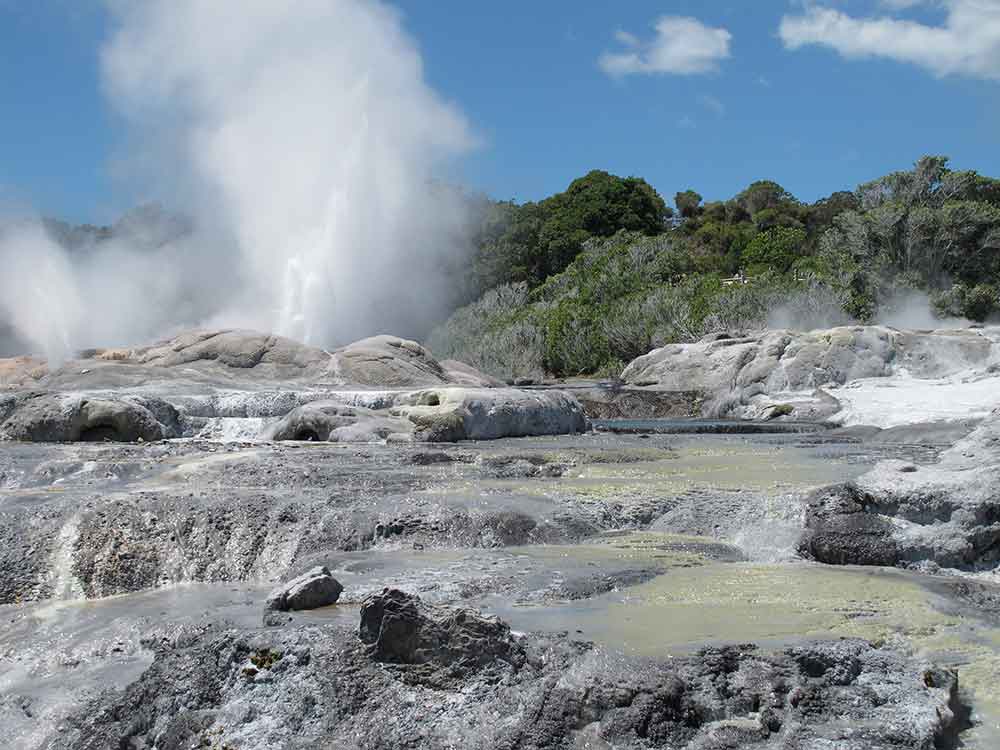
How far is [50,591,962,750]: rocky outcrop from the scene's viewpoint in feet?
14.3

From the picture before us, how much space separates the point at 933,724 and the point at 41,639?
495 centimetres

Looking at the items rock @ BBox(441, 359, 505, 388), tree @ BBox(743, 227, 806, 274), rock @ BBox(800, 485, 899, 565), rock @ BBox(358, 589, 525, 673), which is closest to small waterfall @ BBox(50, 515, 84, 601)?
rock @ BBox(358, 589, 525, 673)

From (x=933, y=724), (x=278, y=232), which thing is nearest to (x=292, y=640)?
(x=933, y=724)

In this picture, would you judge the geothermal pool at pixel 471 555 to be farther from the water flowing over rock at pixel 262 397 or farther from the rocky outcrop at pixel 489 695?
the water flowing over rock at pixel 262 397

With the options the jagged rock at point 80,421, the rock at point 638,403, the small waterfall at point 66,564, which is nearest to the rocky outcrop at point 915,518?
the small waterfall at point 66,564

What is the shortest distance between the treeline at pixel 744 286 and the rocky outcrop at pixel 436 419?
749 inches

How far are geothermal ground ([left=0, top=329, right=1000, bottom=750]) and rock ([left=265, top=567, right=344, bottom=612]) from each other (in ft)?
0.11

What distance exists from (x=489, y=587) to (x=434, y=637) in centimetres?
168

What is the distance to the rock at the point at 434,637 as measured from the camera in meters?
4.80

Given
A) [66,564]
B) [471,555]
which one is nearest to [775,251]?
[471,555]

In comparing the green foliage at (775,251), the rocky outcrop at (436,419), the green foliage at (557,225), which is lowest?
the rocky outcrop at (436,419)

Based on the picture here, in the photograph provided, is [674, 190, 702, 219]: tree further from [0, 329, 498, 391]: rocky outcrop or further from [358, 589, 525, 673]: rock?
[358, 589, 525, 673]: rock

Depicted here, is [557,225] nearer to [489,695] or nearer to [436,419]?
[436,419]

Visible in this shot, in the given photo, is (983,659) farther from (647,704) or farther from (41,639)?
(41,639)
